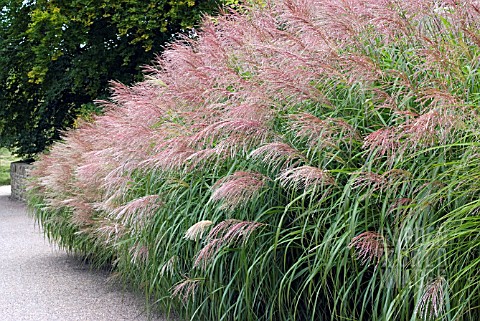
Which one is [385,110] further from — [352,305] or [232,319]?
[232,319]

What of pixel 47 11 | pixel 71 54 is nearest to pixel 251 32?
pixel 47 11

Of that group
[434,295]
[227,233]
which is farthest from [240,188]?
[434,295]

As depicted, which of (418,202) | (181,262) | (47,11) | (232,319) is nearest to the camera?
(418,202)

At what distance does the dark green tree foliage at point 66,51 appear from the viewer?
13.6 metres

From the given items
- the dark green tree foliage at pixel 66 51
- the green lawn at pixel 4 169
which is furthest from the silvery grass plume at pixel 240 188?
the green lawn at pixel 4 169

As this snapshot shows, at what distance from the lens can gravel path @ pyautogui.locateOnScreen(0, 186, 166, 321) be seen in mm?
4957

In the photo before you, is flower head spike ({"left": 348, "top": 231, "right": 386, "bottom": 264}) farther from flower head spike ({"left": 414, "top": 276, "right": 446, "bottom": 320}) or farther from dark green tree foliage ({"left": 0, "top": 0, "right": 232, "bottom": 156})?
dark green tree foliage ({"left": 0, "top": 0, "right": 232, "bottom": 156})

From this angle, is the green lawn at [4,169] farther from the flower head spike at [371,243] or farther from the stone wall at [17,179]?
the flower head spike at [371,243]

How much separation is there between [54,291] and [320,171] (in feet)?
13.0

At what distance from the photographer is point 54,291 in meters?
5.80

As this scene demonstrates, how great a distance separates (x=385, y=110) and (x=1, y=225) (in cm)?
920

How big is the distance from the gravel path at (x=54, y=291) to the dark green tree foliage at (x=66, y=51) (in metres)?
6.17

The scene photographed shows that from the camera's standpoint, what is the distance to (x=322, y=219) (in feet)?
9.88

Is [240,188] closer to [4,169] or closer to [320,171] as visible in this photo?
[320,171]
